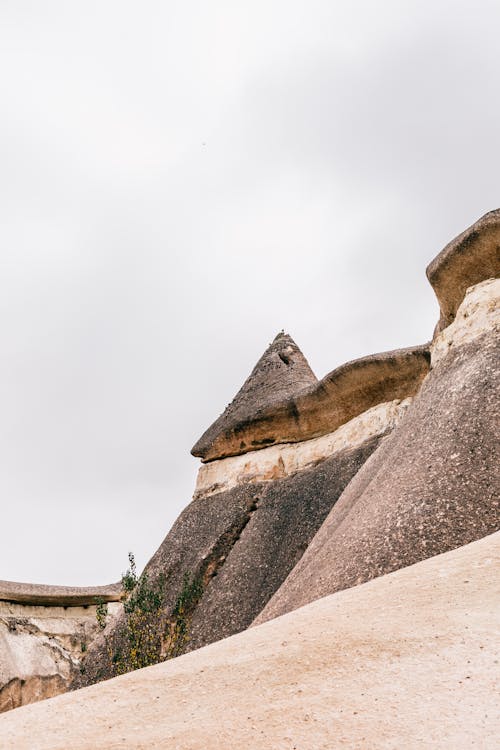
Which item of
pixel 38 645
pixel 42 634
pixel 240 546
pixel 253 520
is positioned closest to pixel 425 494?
pixel 240 546

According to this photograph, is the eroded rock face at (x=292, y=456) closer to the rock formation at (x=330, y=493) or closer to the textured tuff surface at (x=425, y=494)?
the rock formation at (x=330, y=493)

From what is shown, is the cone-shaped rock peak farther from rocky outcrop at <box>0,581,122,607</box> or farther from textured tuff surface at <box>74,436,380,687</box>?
rocky outcrop at <box>0,581,122,607</box>

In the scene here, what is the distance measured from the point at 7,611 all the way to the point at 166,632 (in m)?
7.85

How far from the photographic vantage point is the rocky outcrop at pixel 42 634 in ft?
49.9

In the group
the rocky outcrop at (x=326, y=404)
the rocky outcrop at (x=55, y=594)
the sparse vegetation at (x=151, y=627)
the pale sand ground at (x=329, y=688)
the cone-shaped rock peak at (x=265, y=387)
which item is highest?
the cone-shaped rock peak at (x=265, y=387)

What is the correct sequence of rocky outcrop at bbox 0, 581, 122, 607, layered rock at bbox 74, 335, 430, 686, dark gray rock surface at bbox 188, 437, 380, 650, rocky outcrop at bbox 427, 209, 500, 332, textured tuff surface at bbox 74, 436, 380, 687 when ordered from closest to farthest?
1. rocky outcrop at bbox 427, 209, 500, 332
2. dark gray rock surface at bbox 188, 437, 380, 650
3. textured tuff surface at bbox 74, 436, 380, 687
4. layered rock at bbox 74, 335, 430, 686
5. rocky outcrop at bbox 0, 581, 122, 607

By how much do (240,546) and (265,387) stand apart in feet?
11.9

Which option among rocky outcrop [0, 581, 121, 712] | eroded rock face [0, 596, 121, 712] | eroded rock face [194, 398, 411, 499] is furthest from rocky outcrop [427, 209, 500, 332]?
rocky outcrop [0, 581, 121, 712]


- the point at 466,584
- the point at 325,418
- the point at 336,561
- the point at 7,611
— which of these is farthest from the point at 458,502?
the point at 7,611

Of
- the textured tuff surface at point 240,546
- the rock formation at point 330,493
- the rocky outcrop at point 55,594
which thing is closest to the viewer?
the rock formation at point 330,493

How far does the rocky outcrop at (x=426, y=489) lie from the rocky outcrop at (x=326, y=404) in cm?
248

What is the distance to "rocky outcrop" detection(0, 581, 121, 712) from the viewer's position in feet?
49.9

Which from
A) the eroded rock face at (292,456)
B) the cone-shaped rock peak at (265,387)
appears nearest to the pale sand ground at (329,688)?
the eroded rock face at (292,456)

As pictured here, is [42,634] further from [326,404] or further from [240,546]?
[326,404]
